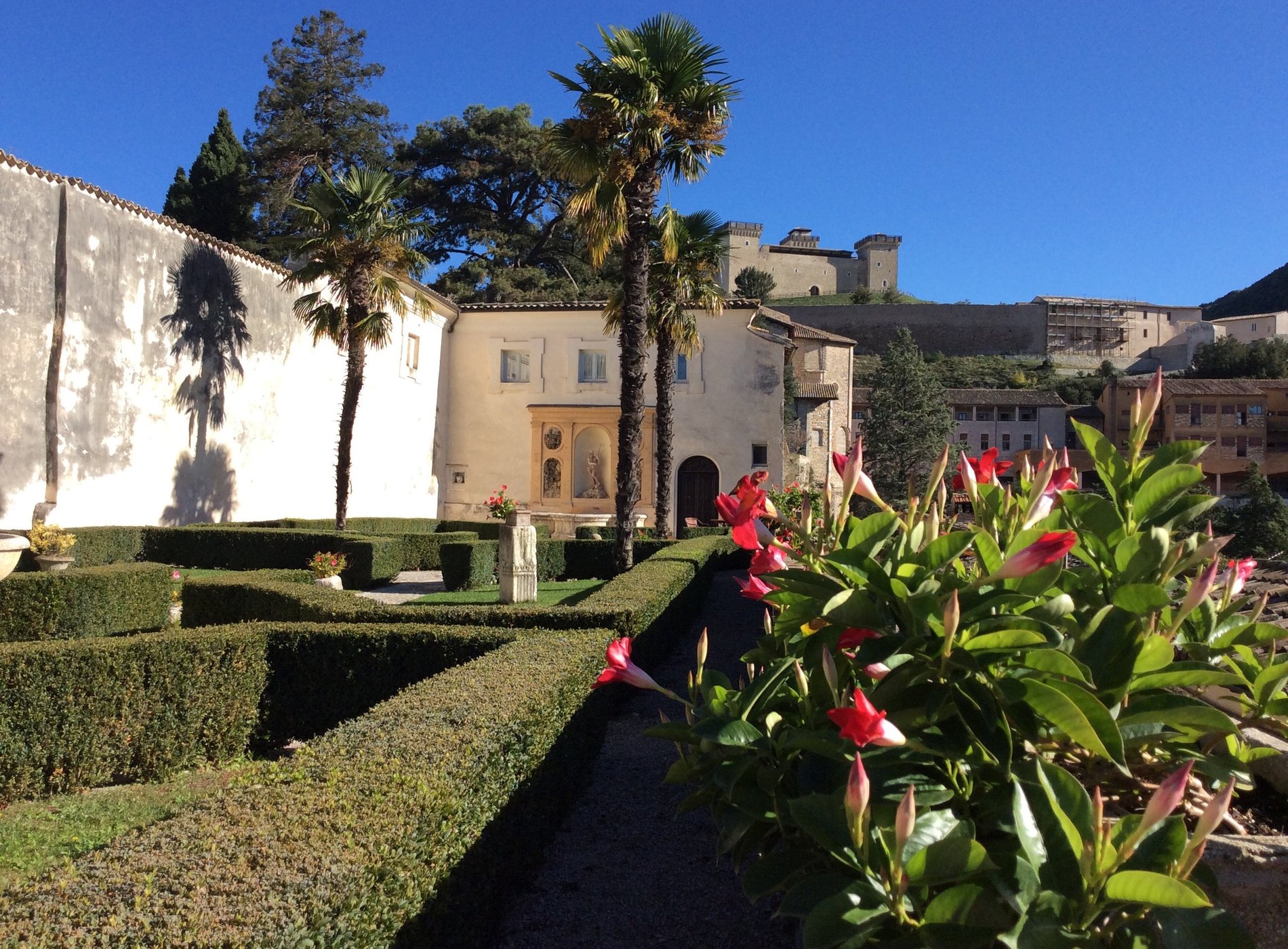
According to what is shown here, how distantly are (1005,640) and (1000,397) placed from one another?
2484 inches

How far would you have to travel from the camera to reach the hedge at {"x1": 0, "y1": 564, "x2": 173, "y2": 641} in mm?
9133

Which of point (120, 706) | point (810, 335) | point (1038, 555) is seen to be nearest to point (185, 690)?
point (120, 706)

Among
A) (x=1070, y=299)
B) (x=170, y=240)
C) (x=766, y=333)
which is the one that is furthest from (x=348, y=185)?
(x=1070, y=299)

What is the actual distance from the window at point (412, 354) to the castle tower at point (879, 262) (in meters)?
69.2

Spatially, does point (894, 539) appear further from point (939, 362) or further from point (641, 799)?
point (939, 362)

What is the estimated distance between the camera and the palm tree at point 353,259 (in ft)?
59.5

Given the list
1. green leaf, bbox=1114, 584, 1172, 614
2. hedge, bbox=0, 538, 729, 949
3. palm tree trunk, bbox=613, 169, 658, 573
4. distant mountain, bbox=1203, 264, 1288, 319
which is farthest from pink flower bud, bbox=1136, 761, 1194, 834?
distant mountain, bbox=1203, 264, 1288, 319

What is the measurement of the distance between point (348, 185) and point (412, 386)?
24.9ft

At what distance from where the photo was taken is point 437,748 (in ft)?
10.0

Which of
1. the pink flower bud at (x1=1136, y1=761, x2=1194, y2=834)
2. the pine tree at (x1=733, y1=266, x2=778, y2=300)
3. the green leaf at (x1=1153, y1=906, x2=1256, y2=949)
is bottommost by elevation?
the green leaf at (x1=1153, y1=906, x2=1256, y2=949)

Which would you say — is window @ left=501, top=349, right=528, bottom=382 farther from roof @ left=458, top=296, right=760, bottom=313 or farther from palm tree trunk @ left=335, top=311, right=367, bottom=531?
palm tree trunk @ left=335, top=311, right=367, bottom=531

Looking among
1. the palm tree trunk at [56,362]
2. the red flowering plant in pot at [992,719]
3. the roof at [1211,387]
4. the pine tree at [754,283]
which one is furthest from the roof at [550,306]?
the pine tree at [754,283]

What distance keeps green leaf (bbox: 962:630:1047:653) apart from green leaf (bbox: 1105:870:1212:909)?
0.39 meters

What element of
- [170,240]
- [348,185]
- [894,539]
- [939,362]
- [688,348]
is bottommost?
[894,539]
